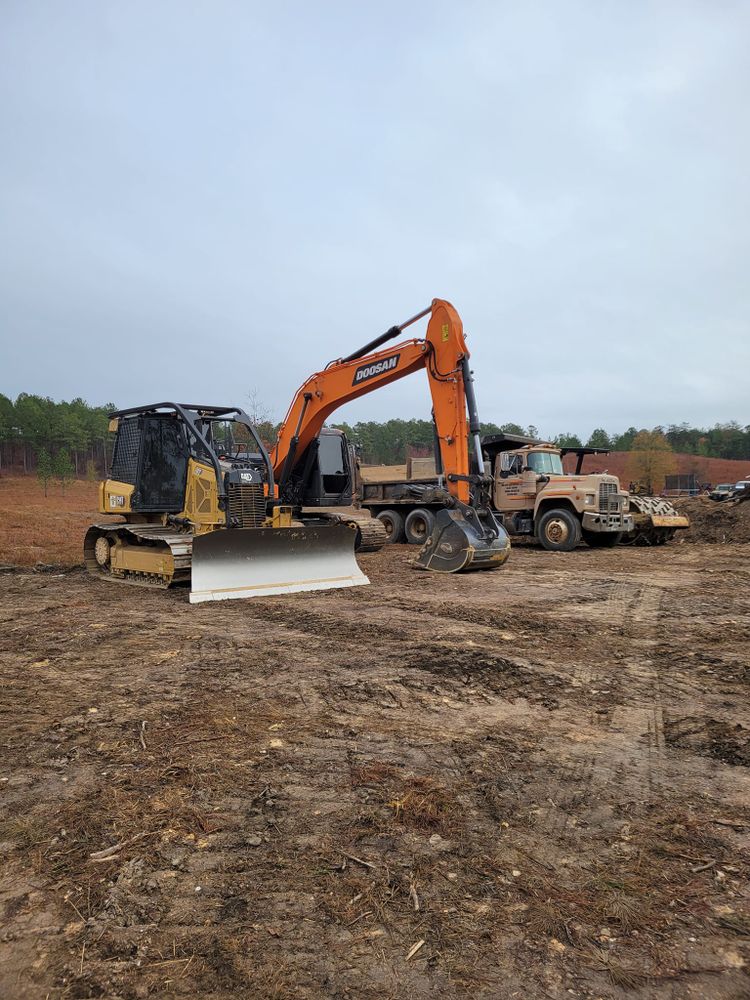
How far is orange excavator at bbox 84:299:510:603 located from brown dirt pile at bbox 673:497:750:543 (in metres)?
11.1


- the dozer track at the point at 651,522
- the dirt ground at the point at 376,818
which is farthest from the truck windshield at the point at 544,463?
the dirt ground at the point at 376,818

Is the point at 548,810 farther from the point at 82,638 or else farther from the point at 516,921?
the point at 82,638

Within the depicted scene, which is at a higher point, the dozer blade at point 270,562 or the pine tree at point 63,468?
the pine tree at point 63,468

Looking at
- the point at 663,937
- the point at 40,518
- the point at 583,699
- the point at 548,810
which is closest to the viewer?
the point at 663,937

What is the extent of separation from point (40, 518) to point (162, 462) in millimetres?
17441

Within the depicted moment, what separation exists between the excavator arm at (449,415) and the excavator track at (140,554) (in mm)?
3949

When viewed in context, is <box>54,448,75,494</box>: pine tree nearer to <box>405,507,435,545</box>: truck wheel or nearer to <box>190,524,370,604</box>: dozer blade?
<box>405,507,435,545</box>: truck wheel

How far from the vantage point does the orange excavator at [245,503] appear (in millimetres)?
9108

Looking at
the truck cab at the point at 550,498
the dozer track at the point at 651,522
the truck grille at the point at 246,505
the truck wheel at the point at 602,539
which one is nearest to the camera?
the truck grille at the point at 246,505

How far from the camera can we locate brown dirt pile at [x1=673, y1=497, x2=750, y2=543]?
18.9m


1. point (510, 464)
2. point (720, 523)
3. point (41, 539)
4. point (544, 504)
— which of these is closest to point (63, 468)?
point (41, 539)

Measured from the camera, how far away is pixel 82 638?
20.9 feet

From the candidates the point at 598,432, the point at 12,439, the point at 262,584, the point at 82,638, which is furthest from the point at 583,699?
the point at 598,432

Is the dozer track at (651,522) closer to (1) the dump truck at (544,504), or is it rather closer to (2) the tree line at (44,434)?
(1) the dump truck at (544,504)
